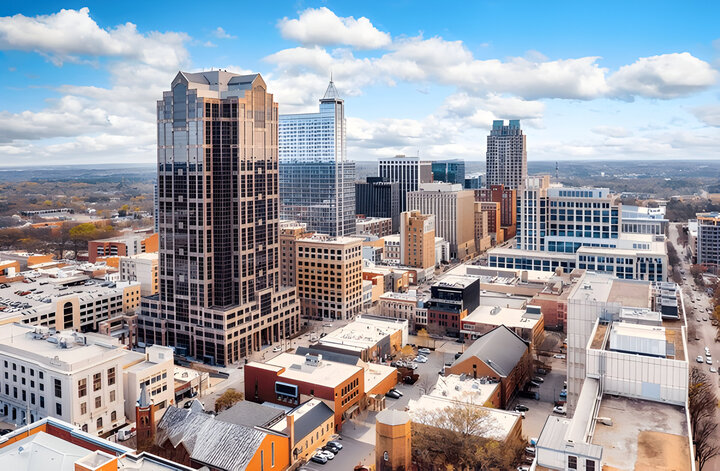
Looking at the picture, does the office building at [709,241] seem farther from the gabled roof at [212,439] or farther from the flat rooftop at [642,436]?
the gabled roof at [212,439]

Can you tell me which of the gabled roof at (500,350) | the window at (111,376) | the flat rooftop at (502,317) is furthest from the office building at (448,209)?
the window at (111,376)

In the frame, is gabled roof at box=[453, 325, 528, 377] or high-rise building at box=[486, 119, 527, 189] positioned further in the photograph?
high-rise building at box=[486, 119, 527, 189]

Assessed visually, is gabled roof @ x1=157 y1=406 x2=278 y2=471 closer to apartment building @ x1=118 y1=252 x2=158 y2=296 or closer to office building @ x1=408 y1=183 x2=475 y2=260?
apartment building @ x1=118 y1=252 x2=158 y2=296

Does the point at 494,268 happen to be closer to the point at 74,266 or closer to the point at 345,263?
the point at 345,263

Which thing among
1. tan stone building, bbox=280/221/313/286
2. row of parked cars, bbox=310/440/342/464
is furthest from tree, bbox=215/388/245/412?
tan stone building, bbox=280/221/313/286

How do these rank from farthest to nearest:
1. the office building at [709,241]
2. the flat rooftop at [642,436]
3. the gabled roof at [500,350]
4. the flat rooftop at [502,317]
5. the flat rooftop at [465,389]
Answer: the office building at [709,241], the flat rooftop at [502,317], the gabled roof at [500,350], the flat rooftop at [465,389], the flat rooftop at [642,436]

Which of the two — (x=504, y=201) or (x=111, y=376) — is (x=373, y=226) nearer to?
(x=504, y=201)
